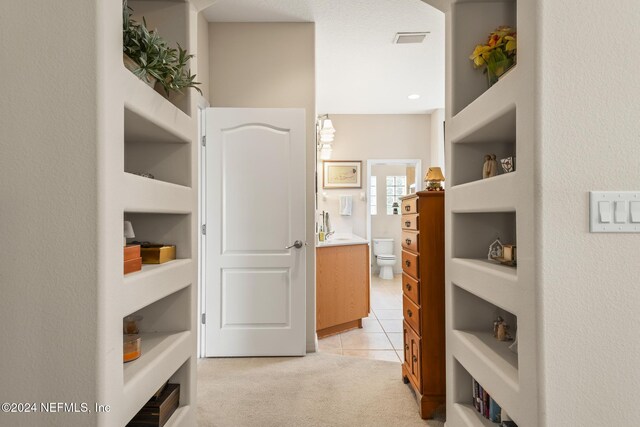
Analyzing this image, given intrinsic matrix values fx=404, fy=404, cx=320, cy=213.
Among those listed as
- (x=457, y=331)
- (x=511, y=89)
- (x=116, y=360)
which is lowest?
(x=457, y=331)

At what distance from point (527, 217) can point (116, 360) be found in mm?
1298

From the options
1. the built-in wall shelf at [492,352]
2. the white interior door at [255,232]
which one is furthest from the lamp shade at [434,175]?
the white interior door at [255,232]

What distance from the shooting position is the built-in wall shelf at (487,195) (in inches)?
52.2

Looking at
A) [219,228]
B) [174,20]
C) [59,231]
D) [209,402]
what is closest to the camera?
[59,231]

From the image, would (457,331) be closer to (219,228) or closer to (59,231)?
(59,231)

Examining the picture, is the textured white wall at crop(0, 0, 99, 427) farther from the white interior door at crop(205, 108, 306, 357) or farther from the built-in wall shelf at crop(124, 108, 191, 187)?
the white interior door at crop(205, 108, 306, 357)

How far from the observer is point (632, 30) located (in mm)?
1166

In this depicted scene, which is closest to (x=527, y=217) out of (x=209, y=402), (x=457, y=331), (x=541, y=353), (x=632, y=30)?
(x=541, y=353)

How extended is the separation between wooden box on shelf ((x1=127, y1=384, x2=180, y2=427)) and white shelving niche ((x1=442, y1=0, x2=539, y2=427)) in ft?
4.23

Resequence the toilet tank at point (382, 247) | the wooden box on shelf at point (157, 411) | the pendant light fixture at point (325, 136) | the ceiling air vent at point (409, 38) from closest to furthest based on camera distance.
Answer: the wooden box on shelf at point (157, 411), the ceiling air vent at point (409, 38), the pendant light fixture at point (325, 136), the toilet tank at point (382, 247)

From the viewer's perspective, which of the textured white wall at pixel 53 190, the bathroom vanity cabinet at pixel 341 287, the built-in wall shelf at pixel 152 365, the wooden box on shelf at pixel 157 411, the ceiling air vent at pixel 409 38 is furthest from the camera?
the bathroom vanity cabinet at pixel 341 287

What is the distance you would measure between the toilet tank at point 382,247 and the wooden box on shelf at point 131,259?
22.0 feet

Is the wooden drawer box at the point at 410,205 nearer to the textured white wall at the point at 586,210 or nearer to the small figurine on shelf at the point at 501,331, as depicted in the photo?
the small figurine on shelf at the point at 501,331

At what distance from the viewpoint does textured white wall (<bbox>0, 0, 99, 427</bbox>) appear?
1104 mm
